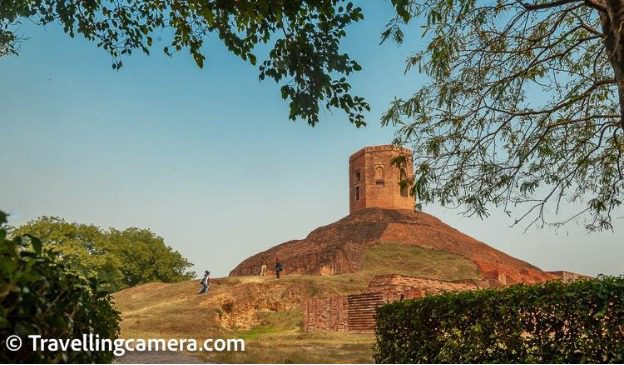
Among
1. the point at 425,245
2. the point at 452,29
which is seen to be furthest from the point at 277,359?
the point at 425,245

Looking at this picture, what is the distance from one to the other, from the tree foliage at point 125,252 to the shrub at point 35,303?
39.2m

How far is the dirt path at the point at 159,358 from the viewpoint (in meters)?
10.8

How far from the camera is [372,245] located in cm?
4931

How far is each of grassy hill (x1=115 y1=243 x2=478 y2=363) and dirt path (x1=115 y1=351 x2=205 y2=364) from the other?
3.80 metres

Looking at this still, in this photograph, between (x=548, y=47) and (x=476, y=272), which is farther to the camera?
(x=476, y=272)

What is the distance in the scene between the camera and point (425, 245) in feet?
167

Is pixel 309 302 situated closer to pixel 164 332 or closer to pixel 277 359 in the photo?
pixel 164 332

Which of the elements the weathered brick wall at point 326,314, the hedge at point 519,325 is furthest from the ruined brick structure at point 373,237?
the hedge at point 519,325

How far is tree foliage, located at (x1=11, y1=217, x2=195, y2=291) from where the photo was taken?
41803 mm

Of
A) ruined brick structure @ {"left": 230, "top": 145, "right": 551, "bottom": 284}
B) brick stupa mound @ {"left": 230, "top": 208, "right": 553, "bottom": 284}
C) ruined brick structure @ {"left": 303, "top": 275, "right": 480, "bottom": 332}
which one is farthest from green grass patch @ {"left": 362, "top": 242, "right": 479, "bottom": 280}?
ruined brick structure @ {"left": 303, "top": 275, "right": 480, "bottom": 332}

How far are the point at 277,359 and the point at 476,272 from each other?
1372 inches

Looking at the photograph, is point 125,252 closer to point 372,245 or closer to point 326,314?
point 372,245

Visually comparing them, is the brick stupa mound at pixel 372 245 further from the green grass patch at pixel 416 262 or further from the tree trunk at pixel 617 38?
the tree trunk at pixel 617 38

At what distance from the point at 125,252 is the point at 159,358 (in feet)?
134
